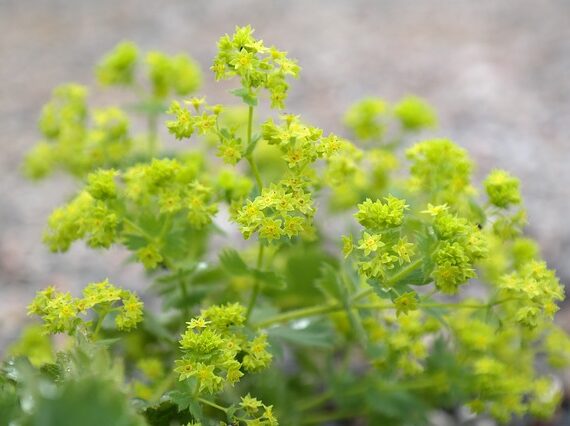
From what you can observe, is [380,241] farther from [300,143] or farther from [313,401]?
[313,401]

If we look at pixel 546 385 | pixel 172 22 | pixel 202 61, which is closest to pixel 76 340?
pixel 546 385

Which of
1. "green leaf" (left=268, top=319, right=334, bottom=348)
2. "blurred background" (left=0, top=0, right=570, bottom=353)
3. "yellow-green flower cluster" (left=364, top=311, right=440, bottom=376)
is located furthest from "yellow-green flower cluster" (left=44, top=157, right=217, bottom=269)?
"blurred background" (left=0, top=0, right=570, bottom=353)

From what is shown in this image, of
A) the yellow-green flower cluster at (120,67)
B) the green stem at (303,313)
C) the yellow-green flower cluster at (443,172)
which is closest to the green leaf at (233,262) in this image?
the green stem at (303,313)

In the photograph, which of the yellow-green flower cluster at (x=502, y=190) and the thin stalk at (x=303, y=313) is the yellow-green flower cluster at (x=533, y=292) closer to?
the yellow-green flower cluster at (x=502, y=190)

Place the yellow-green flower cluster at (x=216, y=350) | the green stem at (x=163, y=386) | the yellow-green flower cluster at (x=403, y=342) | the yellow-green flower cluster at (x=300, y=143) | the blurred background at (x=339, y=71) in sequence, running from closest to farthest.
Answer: the yellow-green flower cluster at (x=216, y=350) < the yellow-green flower cluster at (x=300, y=143) < the green stem at (x=163, y=386) < the yellow-green flower cluster at (x=403, y=342) < the blurred background at (x=339, y=71)

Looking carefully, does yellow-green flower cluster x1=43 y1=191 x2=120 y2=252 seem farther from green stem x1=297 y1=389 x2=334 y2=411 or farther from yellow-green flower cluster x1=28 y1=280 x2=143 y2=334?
green stem x1=297 y1=389 x2=334 y2=411

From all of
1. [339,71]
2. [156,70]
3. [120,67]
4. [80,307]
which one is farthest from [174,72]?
[339,71]
